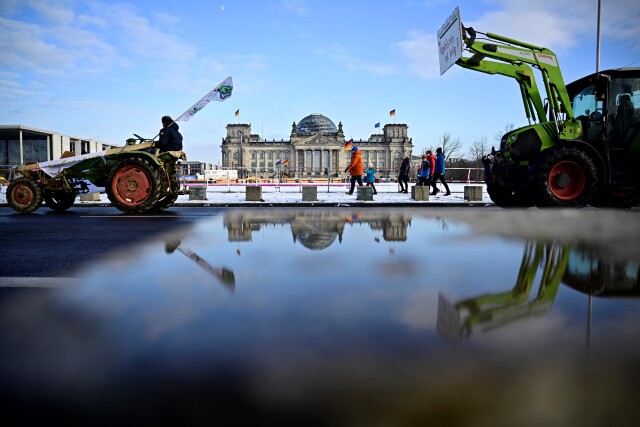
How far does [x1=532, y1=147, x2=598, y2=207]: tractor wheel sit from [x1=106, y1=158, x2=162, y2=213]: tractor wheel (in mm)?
8293

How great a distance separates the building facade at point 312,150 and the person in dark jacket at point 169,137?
12855cm

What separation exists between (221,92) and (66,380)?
31.3 ft

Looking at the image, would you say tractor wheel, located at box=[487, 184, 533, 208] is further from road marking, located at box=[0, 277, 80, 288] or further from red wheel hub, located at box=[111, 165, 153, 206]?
road marking, located at box=[0, 277, 80, 288]

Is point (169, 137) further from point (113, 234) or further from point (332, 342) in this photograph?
point (332, 342)

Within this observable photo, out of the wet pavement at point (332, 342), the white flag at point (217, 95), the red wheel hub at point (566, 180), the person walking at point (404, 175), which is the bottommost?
the wet pavement at point (332, 342)

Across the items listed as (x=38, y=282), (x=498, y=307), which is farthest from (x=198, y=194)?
(x=498, y=307)

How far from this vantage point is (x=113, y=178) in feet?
28.9

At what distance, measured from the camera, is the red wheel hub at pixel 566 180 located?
921 centimetres

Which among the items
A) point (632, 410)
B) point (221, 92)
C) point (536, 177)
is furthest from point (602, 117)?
point (632, 410)

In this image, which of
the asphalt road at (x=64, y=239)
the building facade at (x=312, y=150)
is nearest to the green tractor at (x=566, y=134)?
the asphalt road at (x=64, y=239)

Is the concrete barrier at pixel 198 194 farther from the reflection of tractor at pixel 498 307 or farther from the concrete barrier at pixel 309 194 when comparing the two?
the reflection of tractor at pixel 498 307

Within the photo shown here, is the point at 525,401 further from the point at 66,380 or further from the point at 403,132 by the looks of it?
the point at 403,132

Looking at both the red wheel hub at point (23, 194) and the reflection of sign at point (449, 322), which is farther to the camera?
the red wheel hub at point (23, 194)

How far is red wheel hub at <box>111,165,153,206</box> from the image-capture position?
28.9 feet
